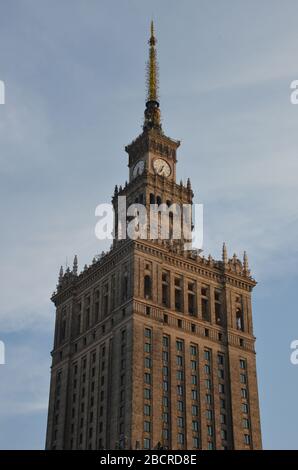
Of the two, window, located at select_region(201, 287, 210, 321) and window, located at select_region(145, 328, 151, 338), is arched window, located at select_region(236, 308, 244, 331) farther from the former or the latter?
window, located at select_region(145, 328, 151, 338)

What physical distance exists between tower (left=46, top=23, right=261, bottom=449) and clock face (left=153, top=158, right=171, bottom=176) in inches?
133

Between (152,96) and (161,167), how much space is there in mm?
16506

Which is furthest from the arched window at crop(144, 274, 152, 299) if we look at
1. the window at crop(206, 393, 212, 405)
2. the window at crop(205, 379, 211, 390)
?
the window at crop(206, 393, 212, 405)

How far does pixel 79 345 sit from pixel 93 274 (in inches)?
476

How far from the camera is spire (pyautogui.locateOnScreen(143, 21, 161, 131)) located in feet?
544

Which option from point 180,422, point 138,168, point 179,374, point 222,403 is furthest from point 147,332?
point 138,168

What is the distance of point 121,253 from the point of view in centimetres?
14062

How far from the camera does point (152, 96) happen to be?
168 m

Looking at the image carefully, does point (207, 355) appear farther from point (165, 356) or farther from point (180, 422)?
point (180, 422)

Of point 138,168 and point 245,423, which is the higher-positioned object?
point 138,168
